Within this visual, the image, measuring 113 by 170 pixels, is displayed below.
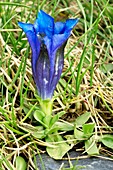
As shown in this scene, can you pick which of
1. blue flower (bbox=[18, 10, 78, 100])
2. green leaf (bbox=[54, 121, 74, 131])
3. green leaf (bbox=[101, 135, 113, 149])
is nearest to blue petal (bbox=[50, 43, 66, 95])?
blue flower (bbox=[18, 10, 78, 100])

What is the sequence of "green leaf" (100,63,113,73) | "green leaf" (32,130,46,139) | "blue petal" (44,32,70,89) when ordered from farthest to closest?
"green leaf" (100,63,113,73) < "green leaf" (32,130,46,139) < "blue petal" (44,32,70,89)

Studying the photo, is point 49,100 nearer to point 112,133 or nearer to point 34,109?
point 34,109

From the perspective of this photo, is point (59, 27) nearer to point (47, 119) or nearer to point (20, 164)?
point (47, 119)

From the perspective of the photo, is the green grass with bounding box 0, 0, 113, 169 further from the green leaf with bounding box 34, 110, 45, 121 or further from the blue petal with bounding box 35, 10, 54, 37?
the blue petal with bounding box 35, 10, 54, 37

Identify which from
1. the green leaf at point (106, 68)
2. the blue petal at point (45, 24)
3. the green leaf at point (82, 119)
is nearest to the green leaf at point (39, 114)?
the green leaf at point (82, 119)

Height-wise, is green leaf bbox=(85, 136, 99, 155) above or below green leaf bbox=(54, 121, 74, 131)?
below

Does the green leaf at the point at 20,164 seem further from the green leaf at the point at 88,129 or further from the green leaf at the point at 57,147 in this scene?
the green leaf at the point at 88,129

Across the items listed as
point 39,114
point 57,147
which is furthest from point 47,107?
point 57,147
